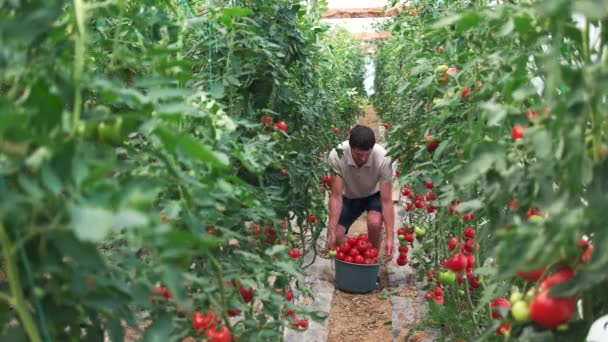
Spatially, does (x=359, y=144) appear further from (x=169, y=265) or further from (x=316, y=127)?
(x=169, y=265)

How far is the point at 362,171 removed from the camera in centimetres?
377

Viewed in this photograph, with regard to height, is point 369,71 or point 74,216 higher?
point 74,216

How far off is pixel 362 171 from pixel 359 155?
0.24 metres

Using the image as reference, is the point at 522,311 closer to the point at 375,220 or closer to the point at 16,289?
the point at 16,289

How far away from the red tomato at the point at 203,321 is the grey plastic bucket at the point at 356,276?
247 cm

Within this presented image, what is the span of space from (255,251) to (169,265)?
964mm

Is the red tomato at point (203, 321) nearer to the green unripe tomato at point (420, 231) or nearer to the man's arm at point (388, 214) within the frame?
the green unripe tomato at point (420, 231)

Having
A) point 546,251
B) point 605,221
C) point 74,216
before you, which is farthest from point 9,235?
point 605,221

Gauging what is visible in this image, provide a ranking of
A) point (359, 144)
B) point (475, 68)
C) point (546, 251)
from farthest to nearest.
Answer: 1. point (359, 144)
2. point (475, 68)
3. point (546, 251)

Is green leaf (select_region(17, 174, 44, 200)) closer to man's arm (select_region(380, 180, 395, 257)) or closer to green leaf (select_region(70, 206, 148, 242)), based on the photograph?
green leaf (select_region(70, 206, 148, 242))

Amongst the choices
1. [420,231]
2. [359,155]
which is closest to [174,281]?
[420,231]

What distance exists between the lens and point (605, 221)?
0.86m

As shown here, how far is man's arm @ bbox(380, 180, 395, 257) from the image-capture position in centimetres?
358

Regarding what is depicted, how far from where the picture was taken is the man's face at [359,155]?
351 cm
